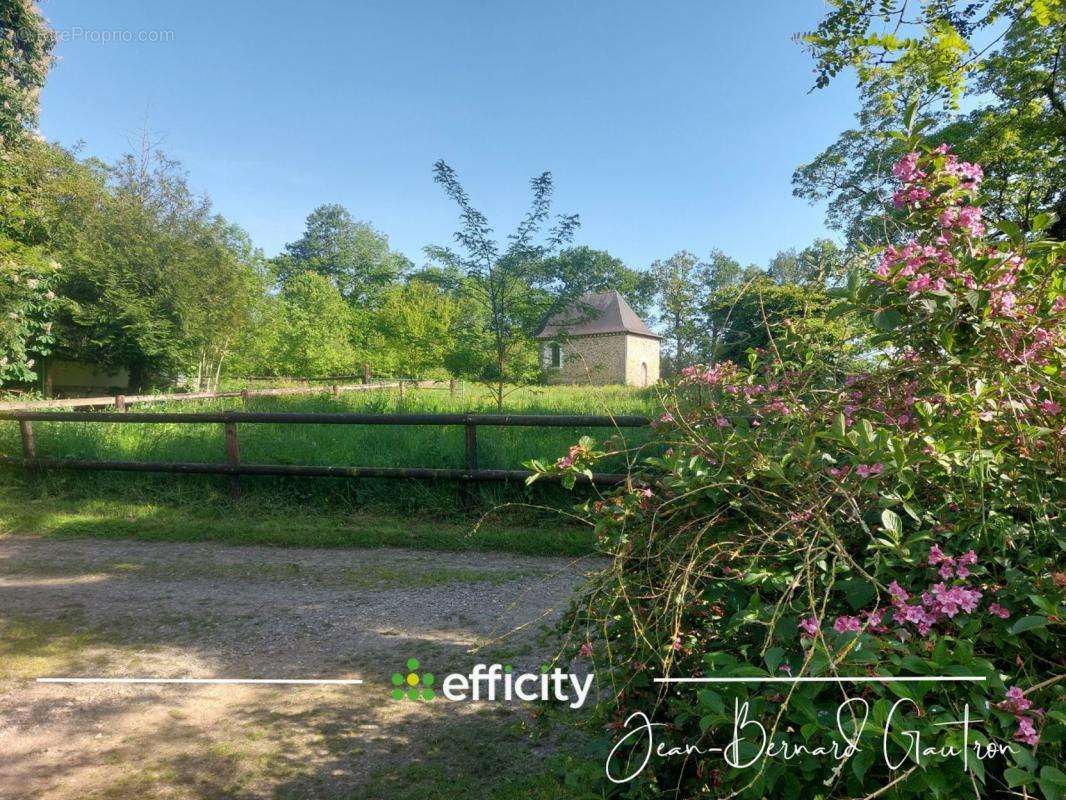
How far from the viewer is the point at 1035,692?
3.84 feet

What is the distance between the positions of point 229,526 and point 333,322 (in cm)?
2447

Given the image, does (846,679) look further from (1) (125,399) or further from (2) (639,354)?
(2) (639,354)

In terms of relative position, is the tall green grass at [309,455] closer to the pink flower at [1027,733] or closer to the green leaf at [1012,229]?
the green leaf at [1012,229]

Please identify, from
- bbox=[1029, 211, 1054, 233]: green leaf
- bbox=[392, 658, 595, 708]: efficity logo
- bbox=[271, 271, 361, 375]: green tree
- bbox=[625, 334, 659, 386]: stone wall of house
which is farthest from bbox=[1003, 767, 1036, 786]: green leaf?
bbox=[625, 334, 659, 386]: stone wall of house

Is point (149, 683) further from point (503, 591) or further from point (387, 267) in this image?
point (387, 267)

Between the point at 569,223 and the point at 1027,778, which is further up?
the point at 569,223

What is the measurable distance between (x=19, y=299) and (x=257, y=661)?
11.9 meters

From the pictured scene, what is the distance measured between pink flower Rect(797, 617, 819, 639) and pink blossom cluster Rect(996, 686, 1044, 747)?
32 centimetres

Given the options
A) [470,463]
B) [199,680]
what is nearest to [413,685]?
[199,680]

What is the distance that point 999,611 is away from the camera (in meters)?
1.24

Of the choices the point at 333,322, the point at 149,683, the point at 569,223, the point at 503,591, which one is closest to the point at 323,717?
the point at 149,683

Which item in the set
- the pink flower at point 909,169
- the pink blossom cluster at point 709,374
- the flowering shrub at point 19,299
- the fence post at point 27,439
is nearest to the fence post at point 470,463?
the pink blossom cluster at point 709,374

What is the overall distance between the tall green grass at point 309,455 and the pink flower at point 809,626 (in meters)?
4.77

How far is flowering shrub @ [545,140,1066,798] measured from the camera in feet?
3.77
